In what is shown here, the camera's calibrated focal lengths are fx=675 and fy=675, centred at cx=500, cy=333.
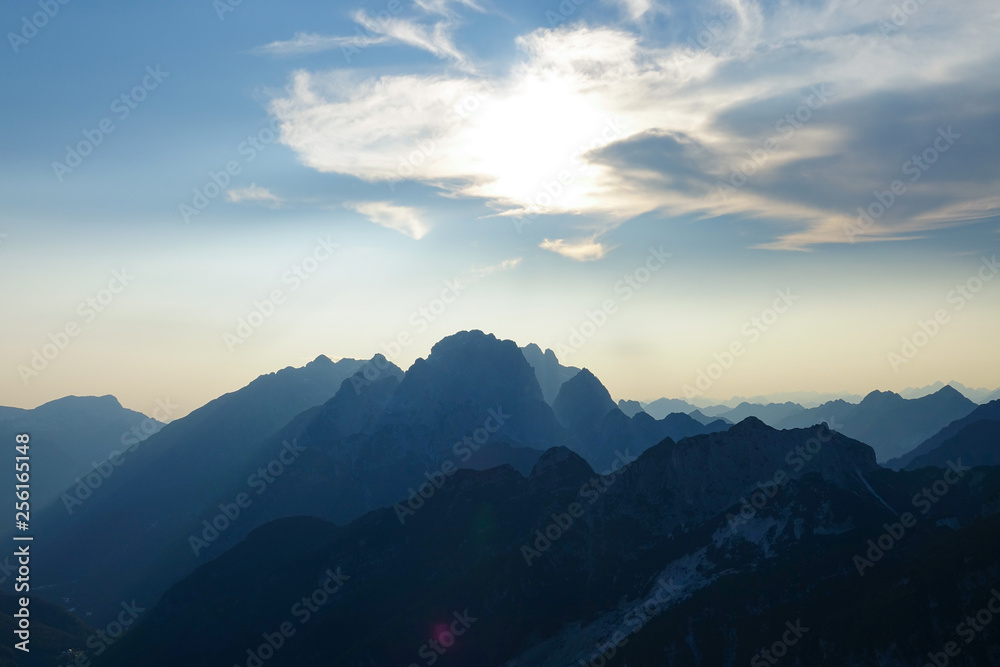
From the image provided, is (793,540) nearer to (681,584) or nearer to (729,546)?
(729,546)

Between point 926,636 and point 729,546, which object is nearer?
point 926,636

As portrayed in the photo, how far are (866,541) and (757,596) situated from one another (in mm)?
34844

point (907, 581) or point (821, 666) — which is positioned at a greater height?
point (907, 581)

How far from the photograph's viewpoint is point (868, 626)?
14788 centimetres

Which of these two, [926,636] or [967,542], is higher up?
[967,542]

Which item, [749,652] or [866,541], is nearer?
[749,652]

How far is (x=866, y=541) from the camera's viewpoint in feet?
598

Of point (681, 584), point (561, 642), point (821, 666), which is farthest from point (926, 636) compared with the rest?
point (561, 642)

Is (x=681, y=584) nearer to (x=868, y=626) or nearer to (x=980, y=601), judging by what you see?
(x=868, y=626)

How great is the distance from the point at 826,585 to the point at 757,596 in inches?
668

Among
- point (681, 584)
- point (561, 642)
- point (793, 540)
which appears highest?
point (793, 540)

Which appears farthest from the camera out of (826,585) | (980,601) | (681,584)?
(681,584)

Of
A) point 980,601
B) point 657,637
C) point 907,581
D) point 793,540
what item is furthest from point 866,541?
point 657,637

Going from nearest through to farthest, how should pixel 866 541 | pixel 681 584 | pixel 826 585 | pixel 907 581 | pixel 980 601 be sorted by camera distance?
pixel 980 601, pixel 907 581, pixel 826 585, pixel 866 541, pixel 681 584
